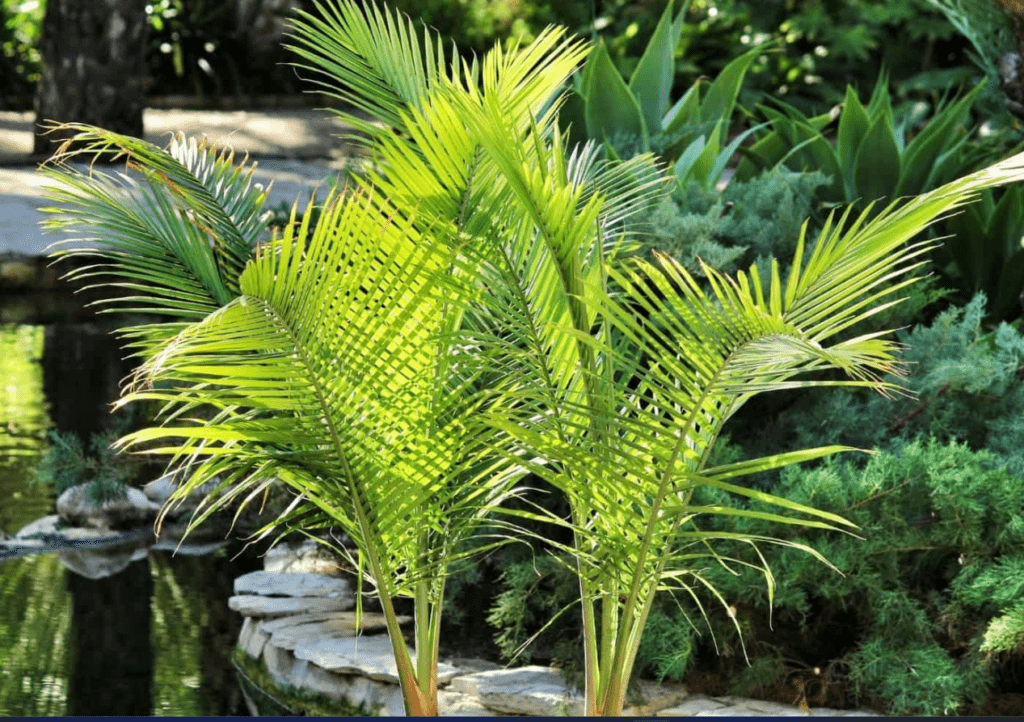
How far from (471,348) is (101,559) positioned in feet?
7.91

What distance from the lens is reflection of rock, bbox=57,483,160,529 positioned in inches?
195

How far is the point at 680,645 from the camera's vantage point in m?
3.33

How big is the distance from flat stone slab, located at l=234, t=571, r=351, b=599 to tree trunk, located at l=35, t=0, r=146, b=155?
15.0 ft

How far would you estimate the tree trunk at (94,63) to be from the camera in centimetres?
768

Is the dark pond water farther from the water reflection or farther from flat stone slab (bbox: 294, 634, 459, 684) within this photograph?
flat stone slab (bbox: 294, 634, 459, 684)

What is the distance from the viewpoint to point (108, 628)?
4.09 meters

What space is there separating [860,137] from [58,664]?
138 inches

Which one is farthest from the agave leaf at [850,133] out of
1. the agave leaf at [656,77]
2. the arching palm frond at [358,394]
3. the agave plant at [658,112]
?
the arching palm frond at [358,394]

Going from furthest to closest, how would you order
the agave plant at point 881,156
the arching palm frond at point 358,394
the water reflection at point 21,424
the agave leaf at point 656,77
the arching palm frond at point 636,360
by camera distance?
the agave leaf at point 656,77
the water reflection at point 21,424
the agave plant at point 881,156
the arching palm frond at point 358,394
the arching palm frond at point 636,360

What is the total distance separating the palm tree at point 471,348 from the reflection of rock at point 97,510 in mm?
2246

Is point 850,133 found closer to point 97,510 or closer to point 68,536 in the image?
point 97,510

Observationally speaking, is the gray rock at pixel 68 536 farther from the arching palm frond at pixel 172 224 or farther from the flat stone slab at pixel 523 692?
the arching palm frond at pixel 172 224

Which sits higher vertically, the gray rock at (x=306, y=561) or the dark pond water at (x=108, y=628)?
the gray rock at (x=306, y=561)

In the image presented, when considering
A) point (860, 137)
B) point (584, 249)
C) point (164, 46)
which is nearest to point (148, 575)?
point (584, 249)
